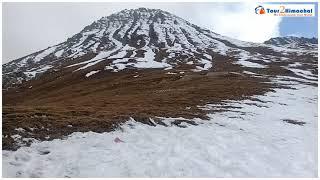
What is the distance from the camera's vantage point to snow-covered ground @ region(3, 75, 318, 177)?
50.2 ft

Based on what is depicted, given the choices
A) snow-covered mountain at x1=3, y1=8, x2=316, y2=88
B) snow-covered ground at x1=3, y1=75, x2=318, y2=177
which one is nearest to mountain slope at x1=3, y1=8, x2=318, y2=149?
snow-covered mountain at x1=3, y1=8, x2=316, y2=88

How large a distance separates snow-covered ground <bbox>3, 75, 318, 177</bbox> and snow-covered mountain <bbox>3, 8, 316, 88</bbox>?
56.0 m

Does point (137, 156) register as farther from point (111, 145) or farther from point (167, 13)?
point (167, 13)

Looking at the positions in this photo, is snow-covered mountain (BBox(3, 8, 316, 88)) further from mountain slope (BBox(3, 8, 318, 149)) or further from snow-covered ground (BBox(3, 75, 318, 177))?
snow-covered ground (BBox(3, 75, 318, 177))

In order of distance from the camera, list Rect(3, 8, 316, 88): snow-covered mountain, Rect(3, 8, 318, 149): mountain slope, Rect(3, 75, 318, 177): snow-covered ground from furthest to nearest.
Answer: Rect(3, 8, 316, 88): snow-covered mountain → Rect(3, 8, 318, 149): mountain slope → Rect(3, 75, 318, 177): snow-covered ground

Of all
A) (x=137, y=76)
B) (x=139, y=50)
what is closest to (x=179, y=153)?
(x=137, y=76)

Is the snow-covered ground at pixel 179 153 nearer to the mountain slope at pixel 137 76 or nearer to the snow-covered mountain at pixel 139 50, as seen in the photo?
the mountain slope at pixel 137 76

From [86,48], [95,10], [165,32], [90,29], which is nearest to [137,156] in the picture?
[95,10]

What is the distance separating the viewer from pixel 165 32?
157 metres

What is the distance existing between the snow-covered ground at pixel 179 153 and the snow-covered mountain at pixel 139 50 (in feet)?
184

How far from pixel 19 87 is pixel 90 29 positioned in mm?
122254

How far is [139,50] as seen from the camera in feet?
378

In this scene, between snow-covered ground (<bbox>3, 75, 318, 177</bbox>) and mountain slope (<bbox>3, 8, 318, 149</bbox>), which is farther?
mountain slope (<bbox>3, 8, 318, 149</bbox>)

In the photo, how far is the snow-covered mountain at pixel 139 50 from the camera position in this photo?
290 ft
